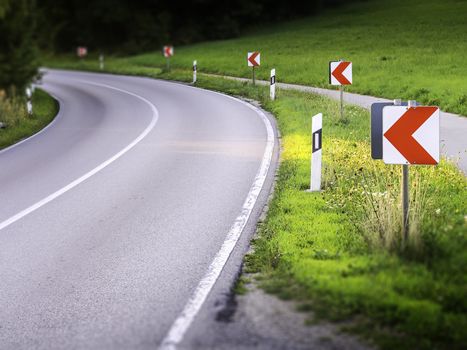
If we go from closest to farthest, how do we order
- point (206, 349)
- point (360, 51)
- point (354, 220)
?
point (206, 349) < point (354, 220) < point (360, 51)

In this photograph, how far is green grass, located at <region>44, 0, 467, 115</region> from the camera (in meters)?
25.2

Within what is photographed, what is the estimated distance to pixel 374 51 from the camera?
120ft

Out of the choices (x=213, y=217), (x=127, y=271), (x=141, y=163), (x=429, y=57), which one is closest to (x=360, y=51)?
(x=429, y=57)

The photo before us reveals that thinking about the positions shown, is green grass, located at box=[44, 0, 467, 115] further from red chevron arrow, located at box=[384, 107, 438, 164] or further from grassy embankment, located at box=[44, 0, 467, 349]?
red chevron arrow, located at box=[384, 107, 438, 164]

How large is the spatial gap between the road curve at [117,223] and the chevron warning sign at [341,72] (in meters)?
2.26

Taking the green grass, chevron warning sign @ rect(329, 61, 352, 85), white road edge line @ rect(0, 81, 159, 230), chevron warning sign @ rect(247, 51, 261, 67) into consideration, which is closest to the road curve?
white road edge line @ rect(0, 81, 159, 230)

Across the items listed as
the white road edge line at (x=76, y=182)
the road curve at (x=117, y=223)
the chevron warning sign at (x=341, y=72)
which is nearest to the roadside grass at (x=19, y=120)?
the road curve at (x=117, y=223)

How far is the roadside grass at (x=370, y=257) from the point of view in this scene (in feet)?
16.8

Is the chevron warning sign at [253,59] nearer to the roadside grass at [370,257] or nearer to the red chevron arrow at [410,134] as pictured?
the roadside grass at [370,257]

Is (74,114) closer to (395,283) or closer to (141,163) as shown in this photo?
(141,163)

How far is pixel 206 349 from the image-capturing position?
16.2ft

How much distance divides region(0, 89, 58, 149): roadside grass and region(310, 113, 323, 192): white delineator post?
9908mm

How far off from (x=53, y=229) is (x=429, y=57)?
26.2 metres

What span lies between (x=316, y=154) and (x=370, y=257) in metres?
4.19
